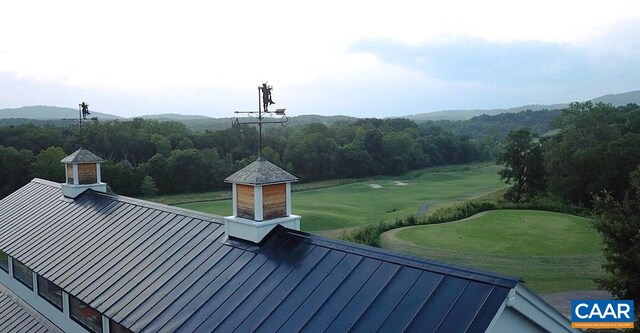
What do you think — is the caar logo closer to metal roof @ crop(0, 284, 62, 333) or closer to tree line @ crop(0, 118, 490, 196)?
metal roof @ crop(0, 284, 62, 333)

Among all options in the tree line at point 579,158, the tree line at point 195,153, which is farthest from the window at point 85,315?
the tree line at point 195,153

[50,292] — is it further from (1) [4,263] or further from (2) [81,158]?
(2) [81,158]

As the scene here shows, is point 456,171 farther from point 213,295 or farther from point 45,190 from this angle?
point 213,295

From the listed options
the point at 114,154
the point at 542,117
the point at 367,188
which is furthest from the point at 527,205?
the point at 542,117

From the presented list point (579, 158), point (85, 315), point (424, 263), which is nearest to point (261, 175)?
point (424, 263)

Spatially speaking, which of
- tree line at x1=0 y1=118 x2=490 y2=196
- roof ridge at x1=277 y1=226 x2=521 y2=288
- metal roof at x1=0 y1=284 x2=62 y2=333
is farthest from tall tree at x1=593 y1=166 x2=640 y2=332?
tree line at x1=0 y1=118 x2=490 y2=196

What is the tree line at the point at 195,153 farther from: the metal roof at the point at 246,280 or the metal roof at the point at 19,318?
the metal roof at the point at 246,280

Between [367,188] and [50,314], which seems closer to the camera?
[50,314]
